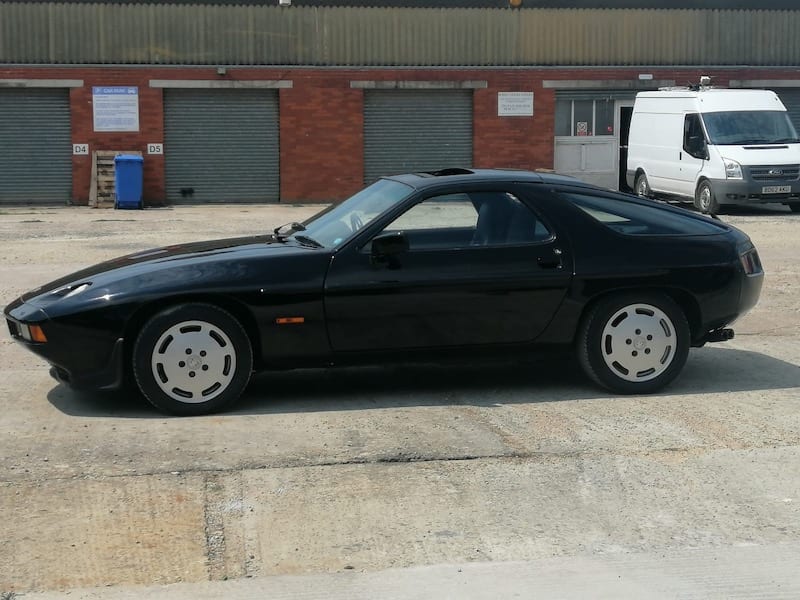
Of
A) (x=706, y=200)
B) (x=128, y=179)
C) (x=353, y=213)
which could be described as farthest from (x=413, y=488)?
(x=128, y=179)

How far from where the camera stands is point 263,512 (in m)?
5.05

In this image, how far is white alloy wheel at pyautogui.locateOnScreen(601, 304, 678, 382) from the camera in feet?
23.1

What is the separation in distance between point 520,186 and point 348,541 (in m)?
3.07

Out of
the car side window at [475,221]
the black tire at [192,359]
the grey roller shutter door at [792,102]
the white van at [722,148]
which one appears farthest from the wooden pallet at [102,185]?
the black tire at [192,359]

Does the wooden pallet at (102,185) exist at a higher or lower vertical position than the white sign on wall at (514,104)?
lower

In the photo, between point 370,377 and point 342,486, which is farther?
point 370,377

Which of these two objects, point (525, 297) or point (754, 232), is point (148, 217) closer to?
point (754, 232)

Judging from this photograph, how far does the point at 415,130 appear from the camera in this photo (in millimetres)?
26625

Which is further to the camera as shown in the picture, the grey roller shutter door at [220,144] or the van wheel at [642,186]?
the grey roller shutter door at [220,144]

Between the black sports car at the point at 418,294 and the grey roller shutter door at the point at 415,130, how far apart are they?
19267mm

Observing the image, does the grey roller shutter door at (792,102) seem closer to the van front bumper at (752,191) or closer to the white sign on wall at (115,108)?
the van front bumper at (752,191)

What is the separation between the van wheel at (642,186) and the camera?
78.3 feet

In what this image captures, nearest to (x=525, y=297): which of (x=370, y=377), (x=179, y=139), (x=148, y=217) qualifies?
(x=370, y=377)

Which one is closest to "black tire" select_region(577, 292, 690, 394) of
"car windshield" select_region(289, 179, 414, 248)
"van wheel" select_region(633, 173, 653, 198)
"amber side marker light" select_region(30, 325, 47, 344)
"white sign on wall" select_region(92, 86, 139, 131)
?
"car windshield" select_region(289, 179, 414, 248)
